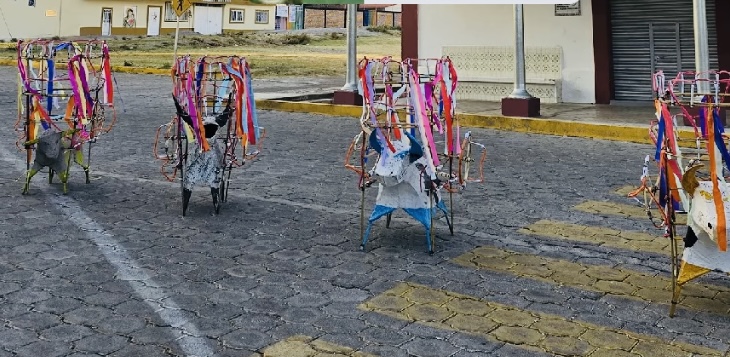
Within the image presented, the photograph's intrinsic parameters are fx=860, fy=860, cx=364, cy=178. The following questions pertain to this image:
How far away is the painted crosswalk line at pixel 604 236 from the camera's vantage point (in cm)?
576

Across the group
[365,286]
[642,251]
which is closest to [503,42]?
[642,251]

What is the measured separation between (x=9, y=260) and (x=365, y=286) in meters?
2.24

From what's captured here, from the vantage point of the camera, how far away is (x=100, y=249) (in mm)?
5590

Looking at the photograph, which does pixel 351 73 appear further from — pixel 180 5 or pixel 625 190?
pixel 625 190

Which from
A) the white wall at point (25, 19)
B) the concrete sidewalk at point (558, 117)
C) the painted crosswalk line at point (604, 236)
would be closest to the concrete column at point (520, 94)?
the concrete sidewalk at point (558, 117)

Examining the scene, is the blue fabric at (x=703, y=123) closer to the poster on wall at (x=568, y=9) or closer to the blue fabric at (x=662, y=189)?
the blue fabric at (x=662, y=189)

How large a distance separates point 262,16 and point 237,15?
2266 millimetres

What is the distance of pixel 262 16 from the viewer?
1775 inches

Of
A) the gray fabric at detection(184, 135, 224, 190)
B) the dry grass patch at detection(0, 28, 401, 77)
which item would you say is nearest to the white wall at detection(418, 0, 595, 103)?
the dry grass patch at detection(0, 28, 401, 77)

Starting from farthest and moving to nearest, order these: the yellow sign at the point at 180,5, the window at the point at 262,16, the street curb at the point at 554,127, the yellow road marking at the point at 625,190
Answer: the window at the point at 262,16
the yellow sign at the point at 180,5
the street curb at the point at 554,127
the yellow road marking at the point at 625,190

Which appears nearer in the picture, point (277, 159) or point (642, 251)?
point (642, 251)

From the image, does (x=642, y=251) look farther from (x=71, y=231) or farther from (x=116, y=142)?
(x=116, y=142)

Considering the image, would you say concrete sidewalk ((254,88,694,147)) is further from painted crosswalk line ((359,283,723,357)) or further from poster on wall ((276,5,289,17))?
poster on wall ((276,5,289,17))

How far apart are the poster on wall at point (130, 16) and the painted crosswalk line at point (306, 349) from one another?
123 feet
